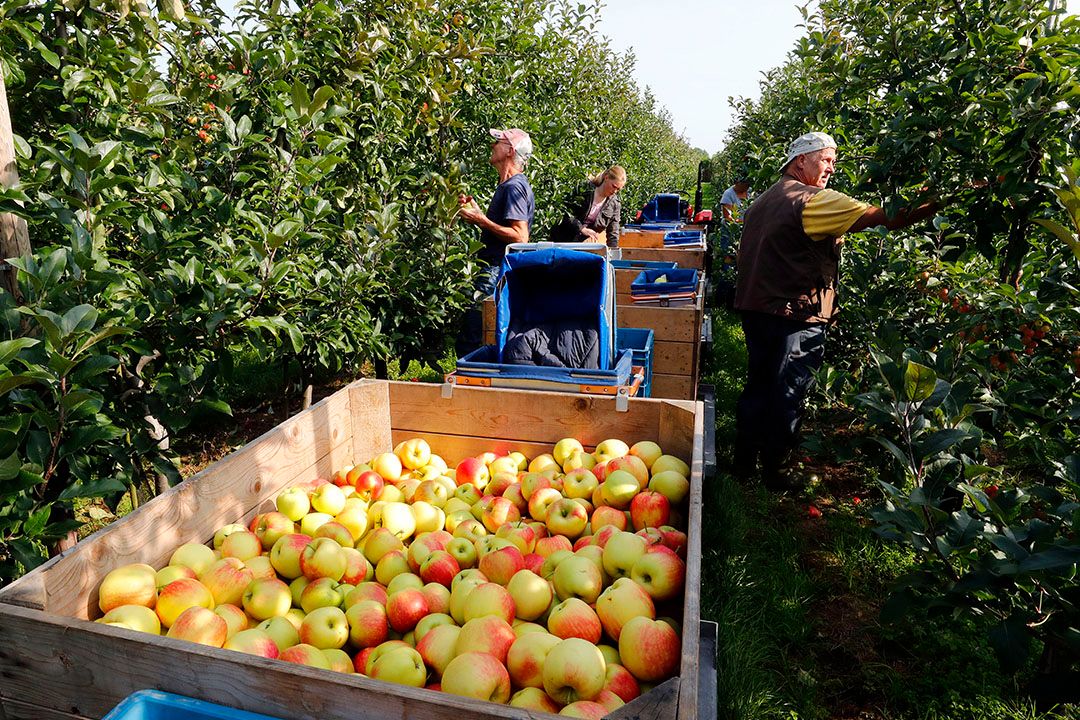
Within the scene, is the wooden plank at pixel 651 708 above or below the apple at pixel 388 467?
above

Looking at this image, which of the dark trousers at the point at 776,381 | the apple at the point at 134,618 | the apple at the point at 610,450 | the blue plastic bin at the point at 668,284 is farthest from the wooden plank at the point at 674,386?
the apple at the point at 134,618

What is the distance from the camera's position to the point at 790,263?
3.93m

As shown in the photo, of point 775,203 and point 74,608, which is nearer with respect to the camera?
point 74,608

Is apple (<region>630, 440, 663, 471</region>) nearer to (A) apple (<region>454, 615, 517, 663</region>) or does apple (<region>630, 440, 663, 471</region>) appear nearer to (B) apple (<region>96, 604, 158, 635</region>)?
(A) apple (<region>454, 615, 517, 663</region>)

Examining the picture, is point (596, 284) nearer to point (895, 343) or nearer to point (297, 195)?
point (297, 195)

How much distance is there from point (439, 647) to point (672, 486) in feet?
3.09

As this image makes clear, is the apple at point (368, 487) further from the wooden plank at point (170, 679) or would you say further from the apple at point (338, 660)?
the wooden plank at point (170, 679)

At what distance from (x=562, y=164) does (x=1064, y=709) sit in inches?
277

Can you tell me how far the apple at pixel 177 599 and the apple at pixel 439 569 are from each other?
1.83 ft

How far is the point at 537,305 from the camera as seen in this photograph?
430 centimetres

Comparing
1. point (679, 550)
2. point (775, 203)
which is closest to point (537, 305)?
point (775, 203)

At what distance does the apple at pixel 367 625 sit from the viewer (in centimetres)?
Answer: 171

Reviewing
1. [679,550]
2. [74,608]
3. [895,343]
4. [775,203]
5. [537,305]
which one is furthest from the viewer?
[537,305]

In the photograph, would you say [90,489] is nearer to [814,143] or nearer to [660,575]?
[660,575]
